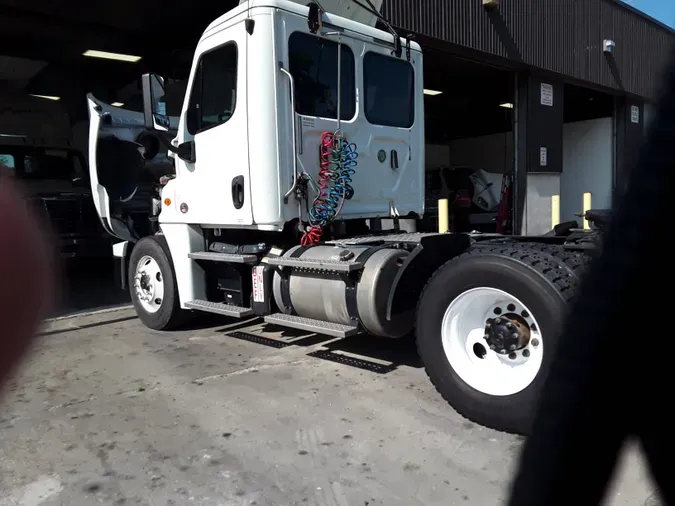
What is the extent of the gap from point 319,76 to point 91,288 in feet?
22.9

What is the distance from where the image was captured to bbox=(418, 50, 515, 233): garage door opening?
13.7 m

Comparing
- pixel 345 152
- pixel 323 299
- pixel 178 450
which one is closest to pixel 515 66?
pixel 345 152

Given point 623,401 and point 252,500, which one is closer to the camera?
point 623,401

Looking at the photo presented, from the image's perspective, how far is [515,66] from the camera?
1340cm

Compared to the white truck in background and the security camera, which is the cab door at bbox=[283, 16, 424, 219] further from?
the security camera

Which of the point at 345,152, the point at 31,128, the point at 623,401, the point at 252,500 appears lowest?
the point at 252,500

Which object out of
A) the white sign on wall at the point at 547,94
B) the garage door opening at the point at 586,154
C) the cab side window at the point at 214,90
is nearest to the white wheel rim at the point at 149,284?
the cab side window at the point at 214,90

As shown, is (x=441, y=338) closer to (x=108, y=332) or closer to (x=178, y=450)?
(x=178, y=450)

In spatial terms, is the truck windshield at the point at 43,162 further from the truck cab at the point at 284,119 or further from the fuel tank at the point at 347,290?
the fuel tank at the point at 347,290

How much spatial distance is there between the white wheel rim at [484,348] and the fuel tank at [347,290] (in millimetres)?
633

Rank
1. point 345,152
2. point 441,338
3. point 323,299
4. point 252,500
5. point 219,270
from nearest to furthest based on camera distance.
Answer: point 252,500, point 441,338, point 323,299, point 345,152, point 219,270

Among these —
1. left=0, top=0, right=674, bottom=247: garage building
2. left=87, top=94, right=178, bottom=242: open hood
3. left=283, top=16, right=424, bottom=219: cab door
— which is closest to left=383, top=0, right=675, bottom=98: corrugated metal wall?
left=0, top=0, right=674, bottom=247: garage building

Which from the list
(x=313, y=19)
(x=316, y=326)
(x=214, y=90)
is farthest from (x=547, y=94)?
(x=316, y=326)

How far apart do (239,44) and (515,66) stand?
10049 mm
